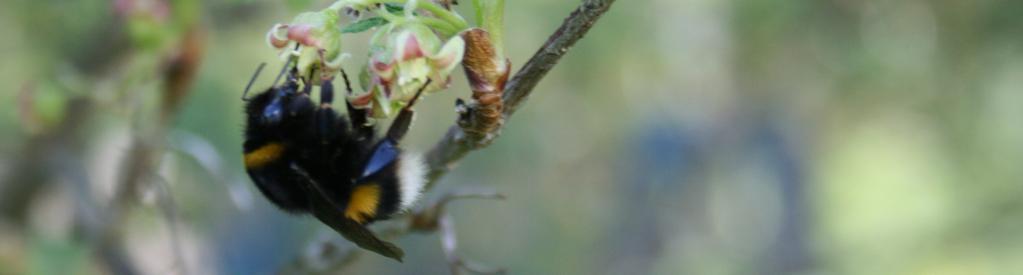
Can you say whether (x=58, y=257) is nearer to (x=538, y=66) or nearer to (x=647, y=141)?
(x=538, y=66)

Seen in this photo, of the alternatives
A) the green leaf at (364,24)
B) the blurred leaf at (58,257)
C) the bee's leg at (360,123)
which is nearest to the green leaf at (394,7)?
the green leaf at (364,24)

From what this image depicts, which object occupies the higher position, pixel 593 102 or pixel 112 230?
pixel 593 102

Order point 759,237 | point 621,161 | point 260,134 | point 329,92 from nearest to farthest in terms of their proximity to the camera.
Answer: point 329,92 < point 260,134 < point 759,237 < point 621,161

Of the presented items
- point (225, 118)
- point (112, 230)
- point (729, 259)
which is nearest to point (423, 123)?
point (225, 118)

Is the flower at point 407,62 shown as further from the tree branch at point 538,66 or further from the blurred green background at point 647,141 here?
the blurred green background at point 647,141

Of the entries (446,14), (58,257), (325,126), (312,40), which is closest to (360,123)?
(325,126)

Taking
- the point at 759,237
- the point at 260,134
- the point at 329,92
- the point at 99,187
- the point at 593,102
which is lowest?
the point at 99,187

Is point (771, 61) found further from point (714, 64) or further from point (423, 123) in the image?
point (423, 123)
